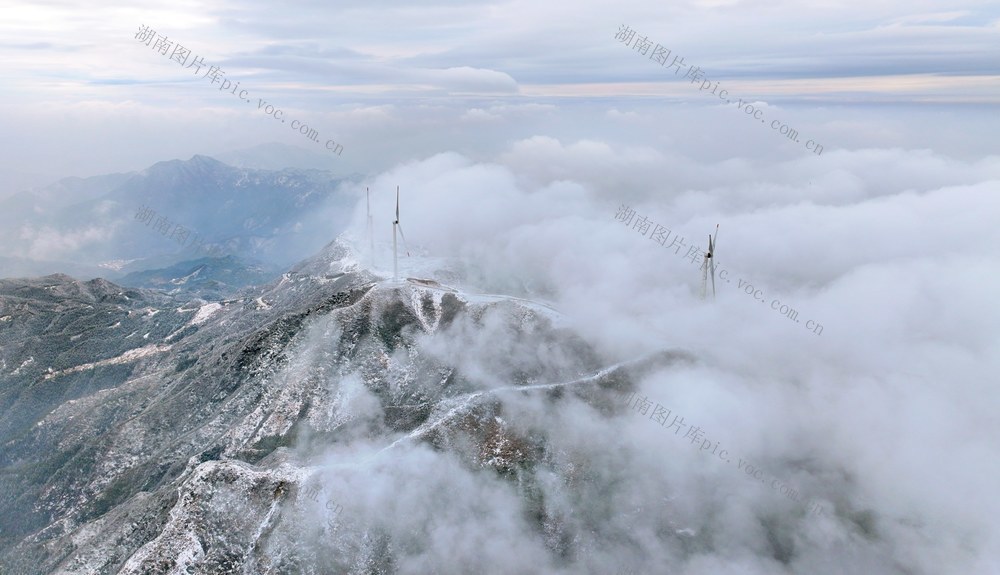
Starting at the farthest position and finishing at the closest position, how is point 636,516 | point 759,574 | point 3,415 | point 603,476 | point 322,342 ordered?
point 3,415 < point 322,342 < point 603,476 < point 636,516 < point 759,574

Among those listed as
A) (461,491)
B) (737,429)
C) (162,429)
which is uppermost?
(737,429)

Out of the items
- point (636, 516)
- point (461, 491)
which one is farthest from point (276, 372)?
point (636, 516)

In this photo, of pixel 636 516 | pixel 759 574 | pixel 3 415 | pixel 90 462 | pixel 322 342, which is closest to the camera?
pixel 759 574

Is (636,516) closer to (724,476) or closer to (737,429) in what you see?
(724,476)

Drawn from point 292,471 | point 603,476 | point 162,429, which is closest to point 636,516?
point 603,476

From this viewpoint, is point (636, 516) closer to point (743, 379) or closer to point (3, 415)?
point (743, 379)

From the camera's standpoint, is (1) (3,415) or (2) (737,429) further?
(1) (3,415)

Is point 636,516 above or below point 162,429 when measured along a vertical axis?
above

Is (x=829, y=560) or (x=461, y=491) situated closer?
(x=829, y=560)

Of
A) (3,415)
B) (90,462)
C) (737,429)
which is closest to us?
(737,429)
